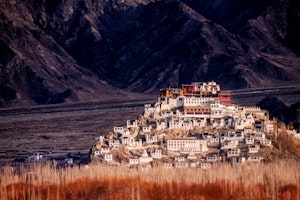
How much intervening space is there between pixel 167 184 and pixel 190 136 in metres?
12.4

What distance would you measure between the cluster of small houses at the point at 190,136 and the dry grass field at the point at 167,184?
2.60 meters

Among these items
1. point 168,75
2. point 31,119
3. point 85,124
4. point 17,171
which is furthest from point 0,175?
point 168,75

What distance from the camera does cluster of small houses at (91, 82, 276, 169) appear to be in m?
62.1

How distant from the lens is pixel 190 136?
65.4 metres

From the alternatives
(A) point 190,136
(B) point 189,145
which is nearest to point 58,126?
(A) point 190,136

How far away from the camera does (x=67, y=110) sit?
154250mm

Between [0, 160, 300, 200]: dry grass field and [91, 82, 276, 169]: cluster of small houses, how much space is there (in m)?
2.60

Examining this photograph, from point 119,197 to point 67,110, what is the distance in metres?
104

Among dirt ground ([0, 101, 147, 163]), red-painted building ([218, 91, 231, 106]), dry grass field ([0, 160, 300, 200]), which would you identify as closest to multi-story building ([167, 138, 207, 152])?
dry grass field ([0, 160, 300, 200])

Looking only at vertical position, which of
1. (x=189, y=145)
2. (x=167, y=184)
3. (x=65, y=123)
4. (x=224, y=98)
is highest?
(x=224, y=98)

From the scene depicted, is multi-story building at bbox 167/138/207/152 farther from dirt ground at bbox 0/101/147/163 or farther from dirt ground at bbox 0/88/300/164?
dirt ground at bbox 0/101/147/163

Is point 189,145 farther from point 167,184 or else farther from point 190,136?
point 167,184

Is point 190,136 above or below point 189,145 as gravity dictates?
above

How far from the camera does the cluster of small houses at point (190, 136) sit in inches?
2446
